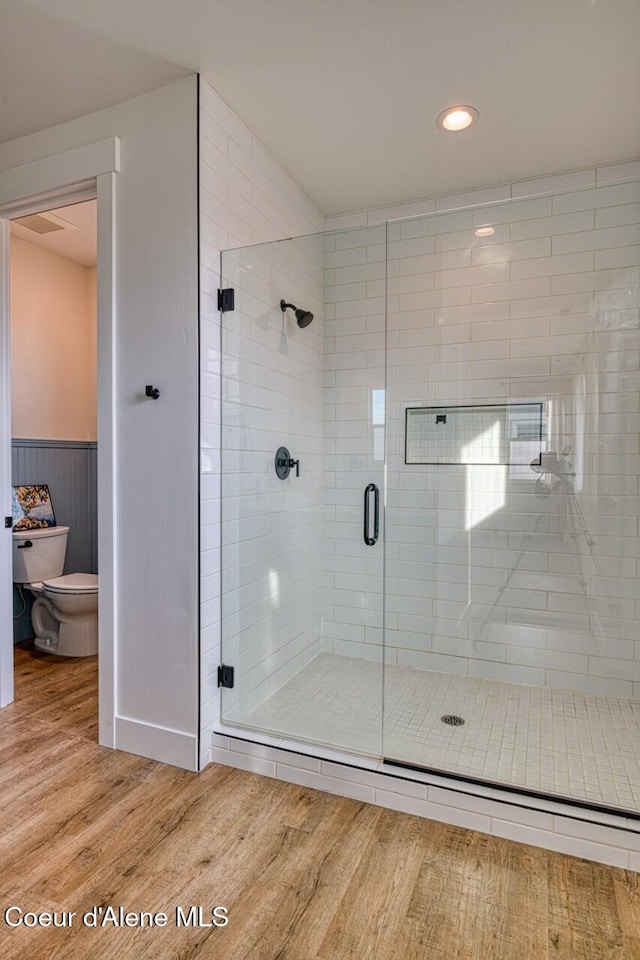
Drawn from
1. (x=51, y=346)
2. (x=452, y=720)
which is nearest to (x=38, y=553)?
(x=51, y=346)

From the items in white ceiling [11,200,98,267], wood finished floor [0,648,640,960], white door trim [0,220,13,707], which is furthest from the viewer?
white ceiling [11,200,98,267]

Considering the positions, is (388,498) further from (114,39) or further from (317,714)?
(114,39)

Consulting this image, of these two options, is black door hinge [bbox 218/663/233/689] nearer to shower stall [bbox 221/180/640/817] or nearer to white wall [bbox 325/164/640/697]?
shower stall [bbox 221/180/640/817]

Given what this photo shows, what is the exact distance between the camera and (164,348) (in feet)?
6.79

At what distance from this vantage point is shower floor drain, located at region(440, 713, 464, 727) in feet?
7.18

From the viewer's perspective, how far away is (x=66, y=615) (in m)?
3.18

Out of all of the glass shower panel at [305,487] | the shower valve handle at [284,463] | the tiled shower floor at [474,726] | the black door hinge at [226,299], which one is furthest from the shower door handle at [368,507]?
the black door hinge at [226,299]

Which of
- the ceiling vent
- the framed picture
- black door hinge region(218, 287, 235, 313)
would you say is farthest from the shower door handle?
the ceiling vent

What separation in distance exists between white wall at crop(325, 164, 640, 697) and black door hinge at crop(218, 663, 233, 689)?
0.74 m

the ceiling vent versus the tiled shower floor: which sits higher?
the ceiling vent

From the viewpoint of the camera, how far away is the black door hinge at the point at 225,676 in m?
2.17

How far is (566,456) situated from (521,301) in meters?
0.79

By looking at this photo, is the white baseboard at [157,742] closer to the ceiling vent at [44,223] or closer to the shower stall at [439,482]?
the shower stall at [439,482]

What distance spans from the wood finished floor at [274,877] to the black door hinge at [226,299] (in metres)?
1.86
